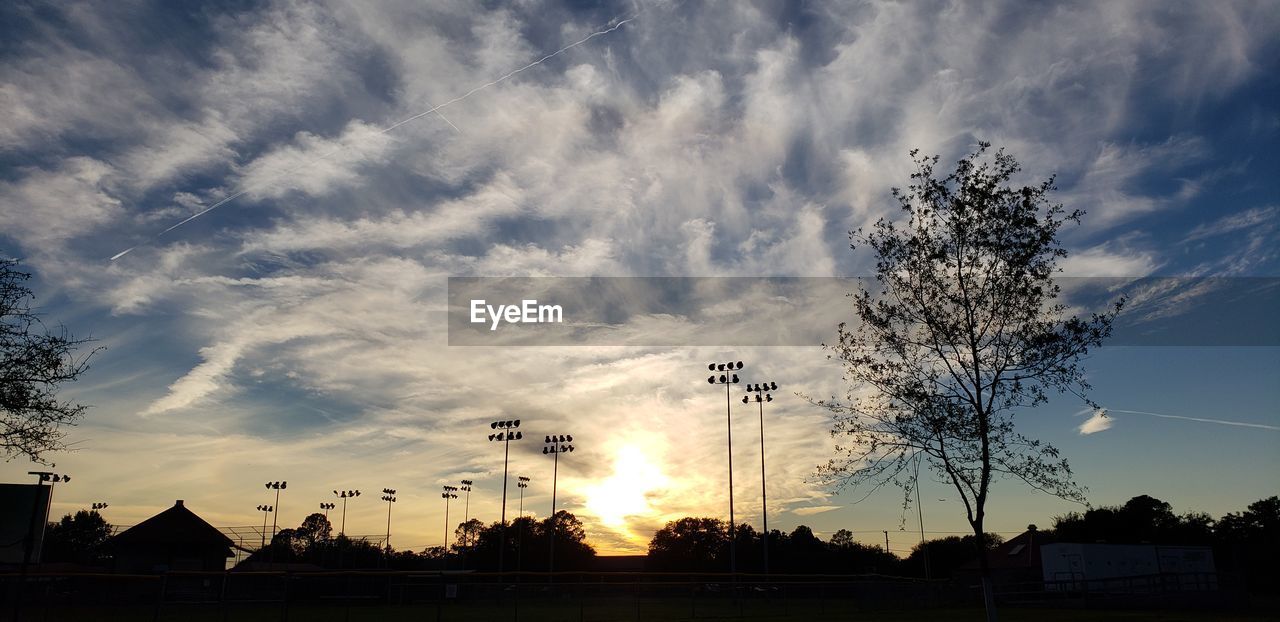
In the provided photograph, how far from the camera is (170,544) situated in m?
75.2

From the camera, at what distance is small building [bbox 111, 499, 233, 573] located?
242ft

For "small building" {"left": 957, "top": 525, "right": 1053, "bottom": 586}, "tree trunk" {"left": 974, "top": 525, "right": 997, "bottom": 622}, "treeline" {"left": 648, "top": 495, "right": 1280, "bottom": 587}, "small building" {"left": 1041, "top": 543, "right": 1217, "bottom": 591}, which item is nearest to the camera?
"tree trunk" {"left": 974, "top": 525, "right": 997, "bottom": 622}

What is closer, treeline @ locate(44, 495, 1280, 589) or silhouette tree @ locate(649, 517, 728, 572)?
treeline @ locate(44, 495, 1280, 589)

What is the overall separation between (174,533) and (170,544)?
3.81ft

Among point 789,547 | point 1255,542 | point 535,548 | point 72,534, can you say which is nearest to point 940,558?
point 789,547

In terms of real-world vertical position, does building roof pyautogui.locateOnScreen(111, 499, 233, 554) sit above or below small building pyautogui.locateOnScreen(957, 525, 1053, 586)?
above

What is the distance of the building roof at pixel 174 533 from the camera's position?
→ 73.8 m

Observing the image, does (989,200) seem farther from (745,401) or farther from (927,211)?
(745,401)

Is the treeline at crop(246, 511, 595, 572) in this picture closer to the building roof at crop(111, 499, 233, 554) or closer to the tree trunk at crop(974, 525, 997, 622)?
the building roof at crop(111, 499, 233, 554)

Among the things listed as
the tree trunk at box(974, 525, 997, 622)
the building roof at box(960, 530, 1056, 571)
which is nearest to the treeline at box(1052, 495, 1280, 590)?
the building roof at box(960, 530, 1056, 571)

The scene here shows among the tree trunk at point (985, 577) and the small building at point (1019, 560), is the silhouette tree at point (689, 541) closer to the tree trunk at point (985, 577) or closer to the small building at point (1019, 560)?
the small building at point (1019, 560)

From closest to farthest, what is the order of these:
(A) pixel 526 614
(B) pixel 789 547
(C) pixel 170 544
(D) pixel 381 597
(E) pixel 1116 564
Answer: (A) pixel 526 614
(D) pixel 381 597
(E) pixel 1116 564
(C) pixel 170 544
(B) pixel 789 547

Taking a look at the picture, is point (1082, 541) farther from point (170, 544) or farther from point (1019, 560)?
point (170, 544)

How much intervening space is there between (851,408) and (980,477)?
4187 millimetres
